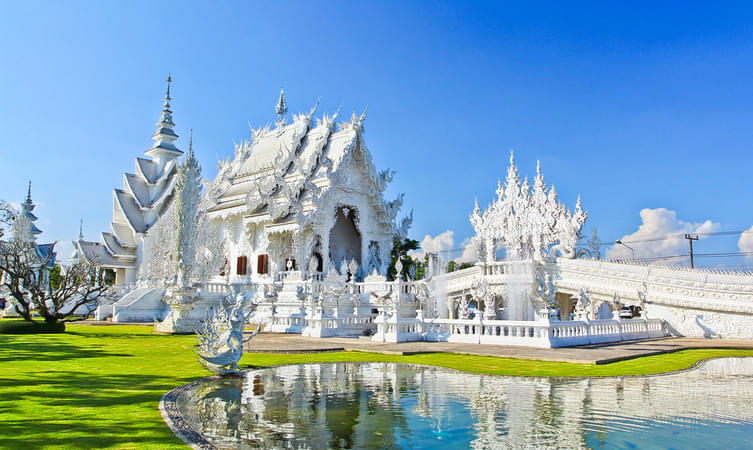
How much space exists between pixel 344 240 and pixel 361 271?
2.59m

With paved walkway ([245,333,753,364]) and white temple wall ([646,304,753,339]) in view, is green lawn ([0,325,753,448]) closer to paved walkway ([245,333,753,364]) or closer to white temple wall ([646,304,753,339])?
paved walkway ([245,333,753,364])

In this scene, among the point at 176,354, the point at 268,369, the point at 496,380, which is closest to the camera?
the point at 496,380

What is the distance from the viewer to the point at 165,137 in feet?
150

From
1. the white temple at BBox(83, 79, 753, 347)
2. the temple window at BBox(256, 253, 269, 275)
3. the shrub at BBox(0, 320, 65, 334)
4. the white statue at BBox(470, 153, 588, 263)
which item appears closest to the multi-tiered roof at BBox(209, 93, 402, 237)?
the white temple at BBox(83, 79, 753, 347)

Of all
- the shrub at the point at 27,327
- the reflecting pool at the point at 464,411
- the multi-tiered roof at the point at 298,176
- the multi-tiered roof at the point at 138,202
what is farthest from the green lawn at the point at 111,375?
the multi-tiered roof at the point at 138,202

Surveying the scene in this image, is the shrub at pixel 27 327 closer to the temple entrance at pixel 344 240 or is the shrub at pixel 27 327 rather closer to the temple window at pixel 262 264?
the temple window at pixel 262 264

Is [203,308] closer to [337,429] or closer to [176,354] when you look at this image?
[176,354]

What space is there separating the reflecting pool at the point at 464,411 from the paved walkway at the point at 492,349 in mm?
2196

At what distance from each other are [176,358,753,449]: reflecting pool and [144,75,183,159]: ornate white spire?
39703 millimetres

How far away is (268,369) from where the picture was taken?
9852mm

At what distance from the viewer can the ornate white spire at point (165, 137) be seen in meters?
45.0

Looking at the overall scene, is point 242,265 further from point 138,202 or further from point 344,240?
point 138,202

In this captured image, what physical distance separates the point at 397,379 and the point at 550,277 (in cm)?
1488

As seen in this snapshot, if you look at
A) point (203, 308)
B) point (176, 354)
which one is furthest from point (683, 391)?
point (203, 308)
